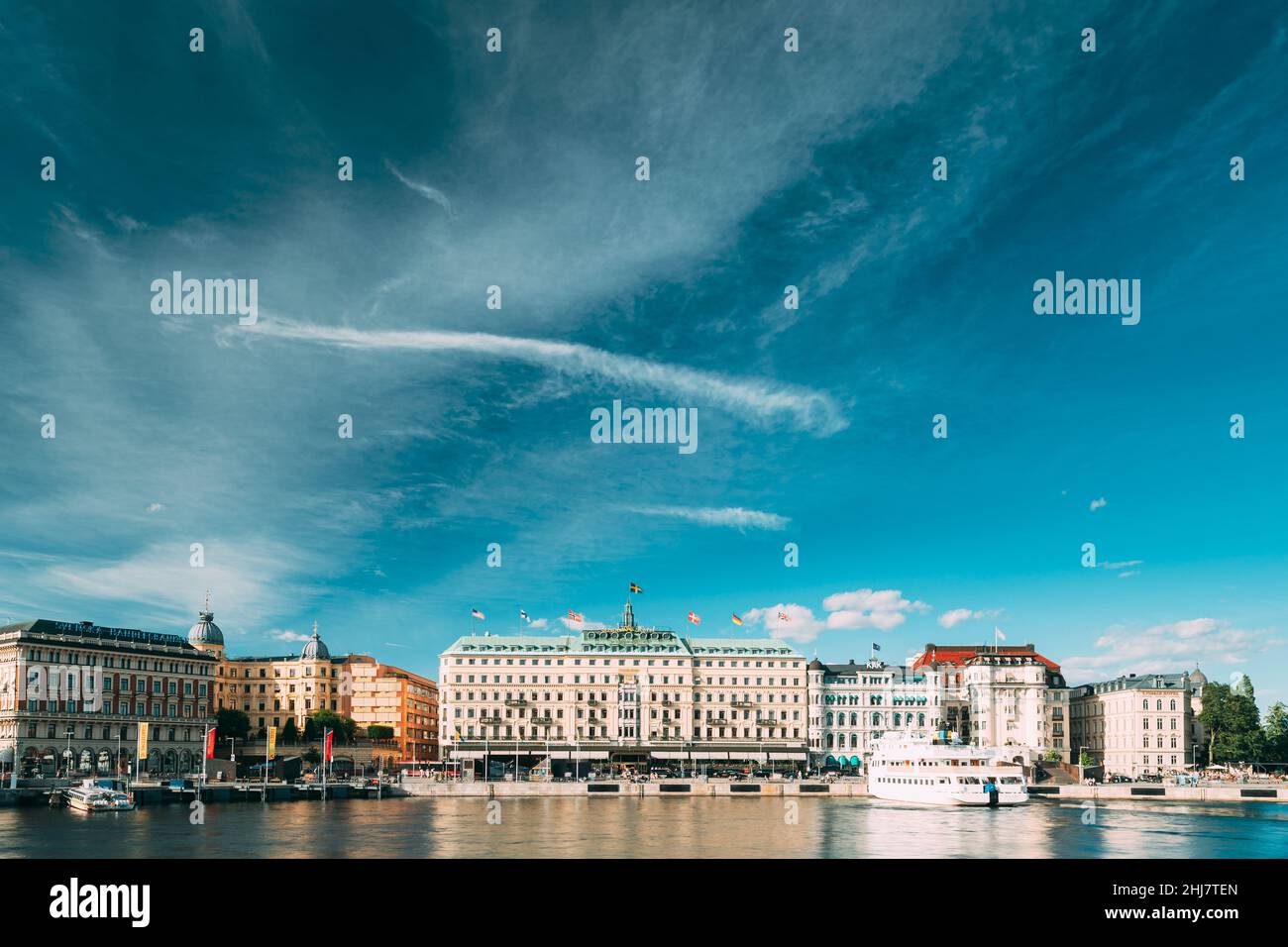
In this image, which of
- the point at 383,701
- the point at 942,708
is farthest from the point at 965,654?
the point at 383,701

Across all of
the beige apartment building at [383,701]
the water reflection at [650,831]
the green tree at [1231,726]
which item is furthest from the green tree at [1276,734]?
the beige apartment building at [383,701]

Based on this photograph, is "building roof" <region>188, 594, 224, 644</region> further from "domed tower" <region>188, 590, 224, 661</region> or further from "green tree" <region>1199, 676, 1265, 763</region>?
"green tree" <region>1199, 676, 1265, 763</region>

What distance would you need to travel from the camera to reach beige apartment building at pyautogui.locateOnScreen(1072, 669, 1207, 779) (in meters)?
163

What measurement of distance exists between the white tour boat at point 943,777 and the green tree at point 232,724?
3976 inches

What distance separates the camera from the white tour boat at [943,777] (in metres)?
121

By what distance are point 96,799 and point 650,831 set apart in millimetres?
58894

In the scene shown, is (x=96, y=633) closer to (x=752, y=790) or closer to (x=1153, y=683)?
(x=752, y=790)

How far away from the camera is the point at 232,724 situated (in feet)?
586

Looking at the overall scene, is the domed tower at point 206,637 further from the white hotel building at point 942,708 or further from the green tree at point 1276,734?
the green tree at point 1276,734

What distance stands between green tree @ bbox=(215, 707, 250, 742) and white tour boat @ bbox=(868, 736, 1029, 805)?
10100cm
